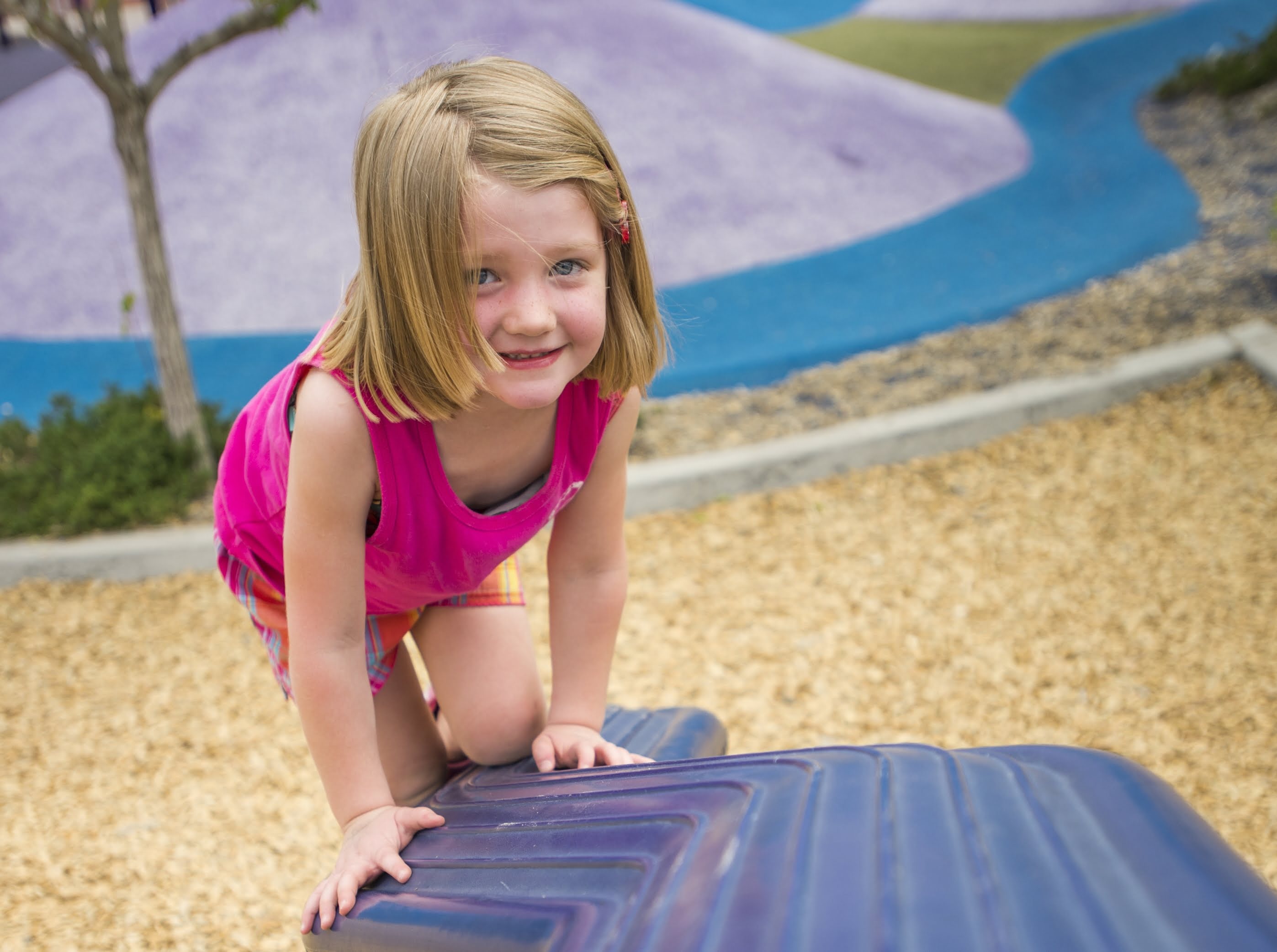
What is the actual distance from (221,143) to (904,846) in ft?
22.7

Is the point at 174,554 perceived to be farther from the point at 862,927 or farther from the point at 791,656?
the point at 862,927

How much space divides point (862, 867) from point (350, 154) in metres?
7.10

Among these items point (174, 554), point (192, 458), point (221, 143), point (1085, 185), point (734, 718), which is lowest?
point (734, 718)

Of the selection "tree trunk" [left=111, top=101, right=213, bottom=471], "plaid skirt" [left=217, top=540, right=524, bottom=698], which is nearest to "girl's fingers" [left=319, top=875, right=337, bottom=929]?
"plaid skirt" [left=217, top=540, right=524, bottom=698]

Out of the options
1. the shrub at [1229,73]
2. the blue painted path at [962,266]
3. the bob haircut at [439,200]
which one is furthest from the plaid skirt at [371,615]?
the shrub at [1229,73]

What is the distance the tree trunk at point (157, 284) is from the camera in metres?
3.58

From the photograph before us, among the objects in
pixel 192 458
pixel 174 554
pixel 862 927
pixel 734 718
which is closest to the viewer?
pixel 862 927

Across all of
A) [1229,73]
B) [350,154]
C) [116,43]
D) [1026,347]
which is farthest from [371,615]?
[1229,73]

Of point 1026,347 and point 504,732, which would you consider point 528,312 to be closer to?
point 504,732

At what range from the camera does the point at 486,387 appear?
146 centimetres

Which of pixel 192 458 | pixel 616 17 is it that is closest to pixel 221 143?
pixel 616 17

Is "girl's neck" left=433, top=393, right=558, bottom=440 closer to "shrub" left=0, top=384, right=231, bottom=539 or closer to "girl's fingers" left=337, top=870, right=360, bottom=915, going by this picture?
"girl's fingers" left=337, top=870, right=360, bottom=915

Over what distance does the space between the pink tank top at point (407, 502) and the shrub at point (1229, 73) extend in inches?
302

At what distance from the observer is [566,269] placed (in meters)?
1.43
